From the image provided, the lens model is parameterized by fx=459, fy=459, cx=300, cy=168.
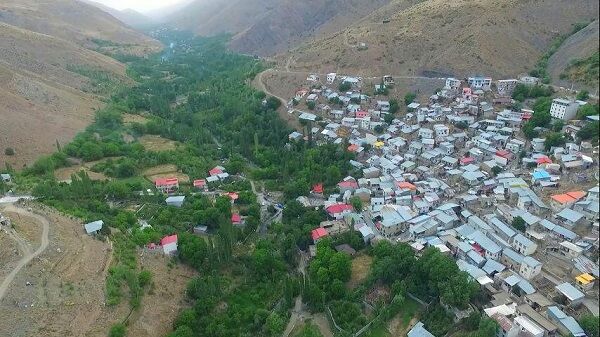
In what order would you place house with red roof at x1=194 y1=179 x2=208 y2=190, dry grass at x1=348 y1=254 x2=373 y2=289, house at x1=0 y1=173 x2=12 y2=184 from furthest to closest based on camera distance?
house with red roof at x1=194 y1=179 x2=208 y2=190
house at x1=0 y1=173 x2=12 y2=184
dry grass at x1=348 y1=254 x2=373 y2=289

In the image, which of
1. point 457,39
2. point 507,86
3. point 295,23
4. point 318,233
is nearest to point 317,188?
point 318,233

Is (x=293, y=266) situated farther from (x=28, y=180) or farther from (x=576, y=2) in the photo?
(x=576, y=2)

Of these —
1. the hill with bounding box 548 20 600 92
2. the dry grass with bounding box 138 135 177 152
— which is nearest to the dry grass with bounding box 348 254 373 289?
the hill with bounding box 548 20 600 92

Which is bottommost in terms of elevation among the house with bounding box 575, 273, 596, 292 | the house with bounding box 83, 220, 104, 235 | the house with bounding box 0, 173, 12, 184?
the house with bounding box 575, 273, 596, 292

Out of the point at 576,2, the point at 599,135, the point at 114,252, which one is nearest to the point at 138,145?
the point at 114,252

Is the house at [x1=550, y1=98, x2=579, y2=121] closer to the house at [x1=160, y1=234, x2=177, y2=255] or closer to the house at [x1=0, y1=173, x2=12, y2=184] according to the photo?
the house at [x1=160, y1=234, x2=177, y2=255]

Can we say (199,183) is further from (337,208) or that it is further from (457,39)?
(457,39)

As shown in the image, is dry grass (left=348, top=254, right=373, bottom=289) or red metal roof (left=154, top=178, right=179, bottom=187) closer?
dry grass (left=348, top=254, right=373, bottom=289)
